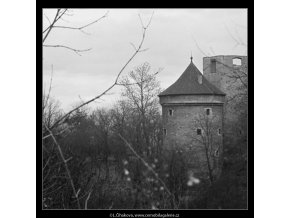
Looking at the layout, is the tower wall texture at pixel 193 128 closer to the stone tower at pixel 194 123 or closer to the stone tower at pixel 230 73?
the stone tower at pixel 194 123

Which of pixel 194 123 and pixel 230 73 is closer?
pixel 230 73

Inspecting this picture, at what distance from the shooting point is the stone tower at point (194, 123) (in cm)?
601

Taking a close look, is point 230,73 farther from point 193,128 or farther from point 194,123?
point 194,123

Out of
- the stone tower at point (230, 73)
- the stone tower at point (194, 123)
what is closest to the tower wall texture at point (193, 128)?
the stone tower at point (194, 123)

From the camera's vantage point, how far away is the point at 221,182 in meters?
6.40

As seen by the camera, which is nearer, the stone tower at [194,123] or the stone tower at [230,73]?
the stone tower at [230,73]

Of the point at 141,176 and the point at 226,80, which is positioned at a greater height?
the point at 226,80

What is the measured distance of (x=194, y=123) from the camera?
12000mm

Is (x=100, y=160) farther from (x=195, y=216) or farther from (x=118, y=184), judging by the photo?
(x=195, y=216)

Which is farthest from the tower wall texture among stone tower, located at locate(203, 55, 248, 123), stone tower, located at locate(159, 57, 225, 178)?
stone tower, located at locate(203, 55, 248, 123)

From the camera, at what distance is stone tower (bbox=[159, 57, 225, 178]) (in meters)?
6.01

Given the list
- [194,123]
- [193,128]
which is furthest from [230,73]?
[194,123]
